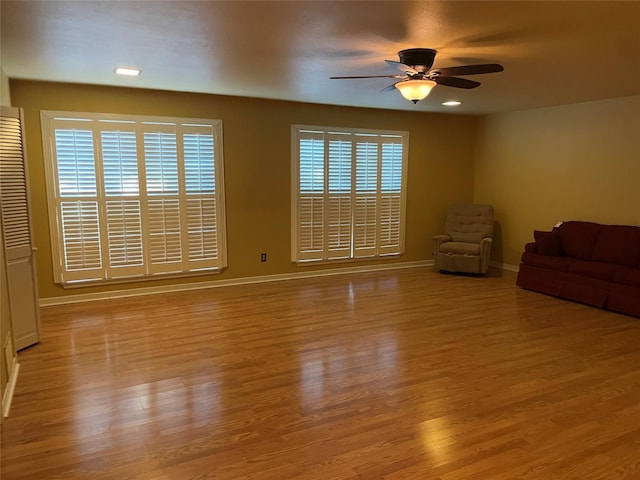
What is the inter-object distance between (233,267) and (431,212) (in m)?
3.27

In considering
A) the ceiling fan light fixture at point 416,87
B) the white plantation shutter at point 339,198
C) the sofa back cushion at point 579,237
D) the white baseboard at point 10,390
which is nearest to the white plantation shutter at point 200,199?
the white plantation shutter at point 339,198

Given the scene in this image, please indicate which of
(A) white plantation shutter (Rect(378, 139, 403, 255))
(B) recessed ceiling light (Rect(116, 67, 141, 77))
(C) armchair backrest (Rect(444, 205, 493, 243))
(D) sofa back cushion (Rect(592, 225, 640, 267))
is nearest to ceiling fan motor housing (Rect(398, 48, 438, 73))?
(B) recessed ceiling light (Rect(116, 67, 141, 77))

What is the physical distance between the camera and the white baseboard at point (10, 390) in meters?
2.70

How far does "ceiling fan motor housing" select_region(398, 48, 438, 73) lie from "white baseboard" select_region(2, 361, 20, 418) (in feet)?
11.3

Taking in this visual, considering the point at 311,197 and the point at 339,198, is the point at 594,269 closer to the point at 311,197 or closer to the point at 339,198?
the point at 339,198

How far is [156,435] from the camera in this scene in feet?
8.26

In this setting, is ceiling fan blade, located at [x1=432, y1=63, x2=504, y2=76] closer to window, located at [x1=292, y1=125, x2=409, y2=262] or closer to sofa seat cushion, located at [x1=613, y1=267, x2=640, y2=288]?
sofa seat cushion, located at [x1=613, y1=267, x2=640, y2=288]

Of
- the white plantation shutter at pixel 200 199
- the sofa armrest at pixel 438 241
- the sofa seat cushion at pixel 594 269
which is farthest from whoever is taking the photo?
the sofa armrest at pixel 438 241

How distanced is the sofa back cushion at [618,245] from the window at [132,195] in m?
4.53

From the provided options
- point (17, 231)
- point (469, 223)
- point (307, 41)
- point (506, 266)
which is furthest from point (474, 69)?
point (506, 266)

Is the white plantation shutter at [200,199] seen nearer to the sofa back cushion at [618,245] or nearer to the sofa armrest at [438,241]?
the sofa armrest at [438,241]

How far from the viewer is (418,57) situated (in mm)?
3264

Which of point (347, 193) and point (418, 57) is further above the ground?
point (418, 57)

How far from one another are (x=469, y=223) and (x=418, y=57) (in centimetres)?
395
